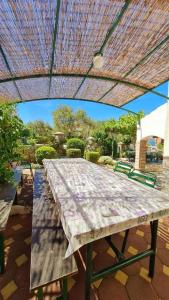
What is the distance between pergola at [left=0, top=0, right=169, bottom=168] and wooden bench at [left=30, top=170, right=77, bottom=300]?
308cm

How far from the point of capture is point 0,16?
2.69 meters

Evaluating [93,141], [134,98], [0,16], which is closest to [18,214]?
[0,16]

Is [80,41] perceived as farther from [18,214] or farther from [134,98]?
[18,214]

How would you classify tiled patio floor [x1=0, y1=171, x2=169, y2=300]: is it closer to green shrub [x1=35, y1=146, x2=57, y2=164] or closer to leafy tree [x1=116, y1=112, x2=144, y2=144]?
green shrub [x1=35, y1=146, x2=57, y2=164]

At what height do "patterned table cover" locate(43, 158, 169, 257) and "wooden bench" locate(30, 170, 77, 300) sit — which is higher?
"patterned table cover" locate(43, 158, 169, 257)

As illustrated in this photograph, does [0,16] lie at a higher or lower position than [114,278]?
higher

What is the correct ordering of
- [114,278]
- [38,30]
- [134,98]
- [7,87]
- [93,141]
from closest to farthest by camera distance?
[114,278]
[38,30]
[7,87]
[134,98]
[93,141]

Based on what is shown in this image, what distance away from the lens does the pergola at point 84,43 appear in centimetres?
261

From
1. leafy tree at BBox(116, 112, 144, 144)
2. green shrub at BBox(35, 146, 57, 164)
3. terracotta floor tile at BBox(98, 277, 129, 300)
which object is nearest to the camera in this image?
terracotta floor tile at BBox(98, 277, 129, 300)

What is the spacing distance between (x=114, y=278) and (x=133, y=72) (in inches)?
170

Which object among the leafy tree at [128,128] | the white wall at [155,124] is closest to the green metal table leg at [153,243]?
the white wall at [155,124]

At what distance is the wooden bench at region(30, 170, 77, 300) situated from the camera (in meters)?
1.25

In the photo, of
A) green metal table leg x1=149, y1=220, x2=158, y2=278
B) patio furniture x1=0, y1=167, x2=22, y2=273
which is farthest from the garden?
green metal table leg x1=149, y1=220, x2=158, y2=278

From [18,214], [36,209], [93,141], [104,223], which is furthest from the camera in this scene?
[93,141]
